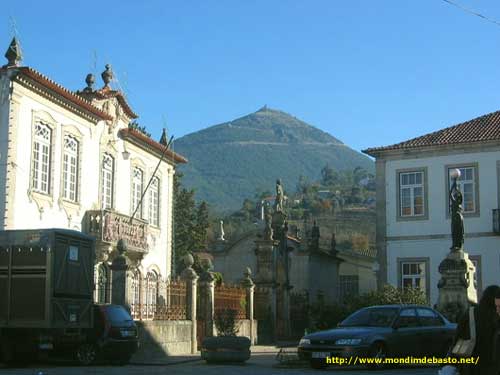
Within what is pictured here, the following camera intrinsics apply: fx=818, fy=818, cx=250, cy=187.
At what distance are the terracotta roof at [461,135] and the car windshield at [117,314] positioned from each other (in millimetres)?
20199

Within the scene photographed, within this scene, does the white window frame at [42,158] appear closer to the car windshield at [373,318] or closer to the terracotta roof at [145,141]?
the terracotta roof at [145,141]

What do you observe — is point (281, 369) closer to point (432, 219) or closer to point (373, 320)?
point (373, 320)

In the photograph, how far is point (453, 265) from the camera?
24.5 meters

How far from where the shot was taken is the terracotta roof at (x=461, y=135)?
3459 cm

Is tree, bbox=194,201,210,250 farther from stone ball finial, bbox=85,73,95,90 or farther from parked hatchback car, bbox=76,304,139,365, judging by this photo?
parked hatchback car, bbox=76,304,139,365

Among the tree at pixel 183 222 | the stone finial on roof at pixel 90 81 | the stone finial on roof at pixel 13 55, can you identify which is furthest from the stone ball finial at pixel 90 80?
the tree at pixel 183 222

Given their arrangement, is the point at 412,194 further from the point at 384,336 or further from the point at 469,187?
the point at 384,336

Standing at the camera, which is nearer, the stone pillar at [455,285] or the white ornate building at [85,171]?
the white ornate building at [85,171]

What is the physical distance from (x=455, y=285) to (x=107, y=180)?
13.5 meters

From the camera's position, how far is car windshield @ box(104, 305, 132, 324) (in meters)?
18.0

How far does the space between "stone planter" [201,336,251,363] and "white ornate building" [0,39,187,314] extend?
8.87ft

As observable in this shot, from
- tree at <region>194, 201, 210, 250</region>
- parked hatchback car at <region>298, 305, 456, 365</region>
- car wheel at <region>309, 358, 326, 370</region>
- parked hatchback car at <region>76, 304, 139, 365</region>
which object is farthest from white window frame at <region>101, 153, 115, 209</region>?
tree at <region>194, 201, 210, 250</region>

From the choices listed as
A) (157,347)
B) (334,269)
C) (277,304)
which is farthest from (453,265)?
(334,269)

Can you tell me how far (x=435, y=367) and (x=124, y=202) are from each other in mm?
17925
